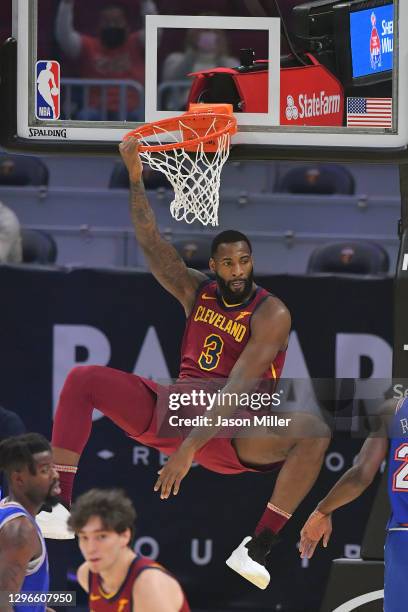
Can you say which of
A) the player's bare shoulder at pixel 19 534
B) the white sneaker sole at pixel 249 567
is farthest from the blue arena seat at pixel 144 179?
the player's bare shoulder at pixel 19 534

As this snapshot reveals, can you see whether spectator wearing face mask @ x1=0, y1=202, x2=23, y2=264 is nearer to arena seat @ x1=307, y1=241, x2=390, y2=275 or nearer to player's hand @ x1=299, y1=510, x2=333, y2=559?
arena seat @ x1=307, y1=241, x2=390, y2=275

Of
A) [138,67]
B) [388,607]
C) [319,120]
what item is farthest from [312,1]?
[388,607]

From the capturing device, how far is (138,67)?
29.0 ft

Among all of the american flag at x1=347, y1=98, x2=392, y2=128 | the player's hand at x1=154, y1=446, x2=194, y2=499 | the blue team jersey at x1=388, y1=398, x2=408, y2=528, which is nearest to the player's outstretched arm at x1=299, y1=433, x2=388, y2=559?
the blue team jersey at x1=388, y1=398, x2=408, y2=528

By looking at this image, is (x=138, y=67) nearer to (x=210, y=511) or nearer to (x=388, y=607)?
(x=210, y=511)

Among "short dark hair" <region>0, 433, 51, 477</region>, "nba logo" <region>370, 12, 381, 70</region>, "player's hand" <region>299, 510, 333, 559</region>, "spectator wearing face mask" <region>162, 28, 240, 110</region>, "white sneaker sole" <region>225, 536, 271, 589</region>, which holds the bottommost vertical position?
"white sneaker sole" <region>225, 536, 271, 589</region>

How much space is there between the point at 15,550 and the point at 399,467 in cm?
191

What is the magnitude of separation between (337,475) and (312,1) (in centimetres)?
288

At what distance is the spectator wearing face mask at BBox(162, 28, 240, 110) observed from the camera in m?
7.95

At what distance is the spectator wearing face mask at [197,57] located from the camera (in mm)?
7949

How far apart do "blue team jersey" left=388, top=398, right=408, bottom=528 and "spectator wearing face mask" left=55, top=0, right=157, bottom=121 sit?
117 inches

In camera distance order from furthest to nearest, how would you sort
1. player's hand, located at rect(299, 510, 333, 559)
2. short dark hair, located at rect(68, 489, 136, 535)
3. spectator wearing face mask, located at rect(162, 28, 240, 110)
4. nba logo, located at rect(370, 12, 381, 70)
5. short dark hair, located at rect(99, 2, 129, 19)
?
short dark hair, located at rect(99, 2, 129, 19)
spectator wearing face mask, located at rect(162, 28, 240, 110)
player's hand, located at rect(299, 510, 333, 559)
nba logo, located at rect(370, 12, 381, 70)
short dark hair, located at rect(68, 489, 136, 535)

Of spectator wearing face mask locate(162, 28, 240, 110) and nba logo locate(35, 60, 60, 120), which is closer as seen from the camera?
nba logo locate(35, 60, 60, 120)

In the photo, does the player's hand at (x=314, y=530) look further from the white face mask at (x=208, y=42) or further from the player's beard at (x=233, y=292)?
the white face mask at (x=208, y=42)
